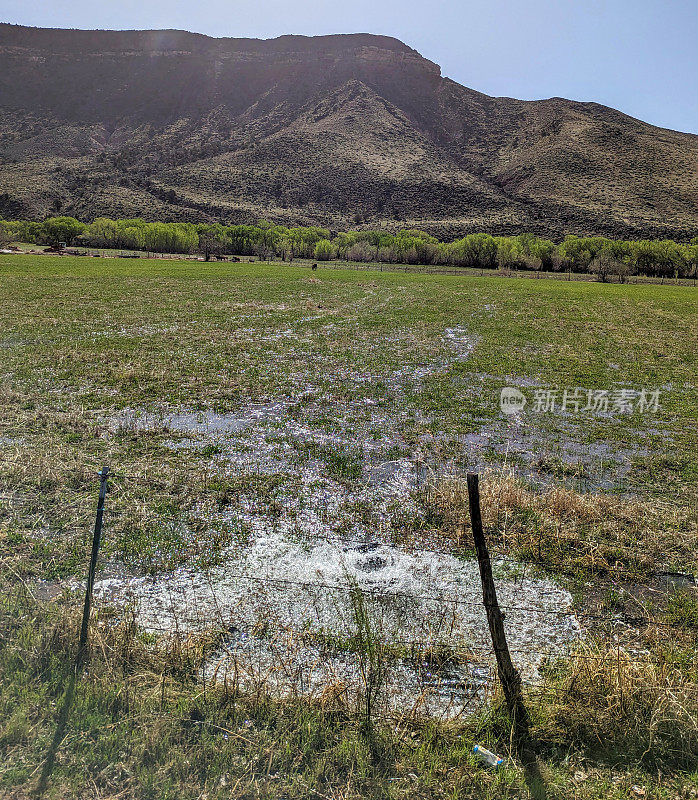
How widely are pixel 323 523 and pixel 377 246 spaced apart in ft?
351

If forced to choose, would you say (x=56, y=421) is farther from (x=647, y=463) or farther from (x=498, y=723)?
(x=647, y=463)

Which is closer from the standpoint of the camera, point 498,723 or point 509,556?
point 498,723

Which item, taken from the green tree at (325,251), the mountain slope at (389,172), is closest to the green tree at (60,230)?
the mountain slope at (389,172)

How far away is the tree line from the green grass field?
76.2 metres

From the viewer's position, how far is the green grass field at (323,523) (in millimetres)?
4008

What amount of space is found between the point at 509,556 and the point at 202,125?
21604cm

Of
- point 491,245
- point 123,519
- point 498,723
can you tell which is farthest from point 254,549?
point 491,245

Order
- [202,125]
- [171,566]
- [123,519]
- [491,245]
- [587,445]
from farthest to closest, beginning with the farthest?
A: [202,125] → [491,245] → [587,445] → [123,519] → [171,566]

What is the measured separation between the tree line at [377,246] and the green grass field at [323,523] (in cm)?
7624

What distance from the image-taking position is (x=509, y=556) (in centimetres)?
726

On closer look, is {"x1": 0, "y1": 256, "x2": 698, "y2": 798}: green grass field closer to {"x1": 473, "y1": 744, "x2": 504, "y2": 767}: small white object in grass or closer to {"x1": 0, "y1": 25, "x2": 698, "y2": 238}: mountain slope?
{"x1": 473, "y1": 744, "x2": 504, "y2": 767}: small white object in grass

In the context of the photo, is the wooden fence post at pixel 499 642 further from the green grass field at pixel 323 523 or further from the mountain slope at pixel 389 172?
the mountain slope at pixel 389 172

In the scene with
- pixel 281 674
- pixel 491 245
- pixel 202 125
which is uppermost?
pixel 202 125

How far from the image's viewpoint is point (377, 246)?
109125 millimetres
